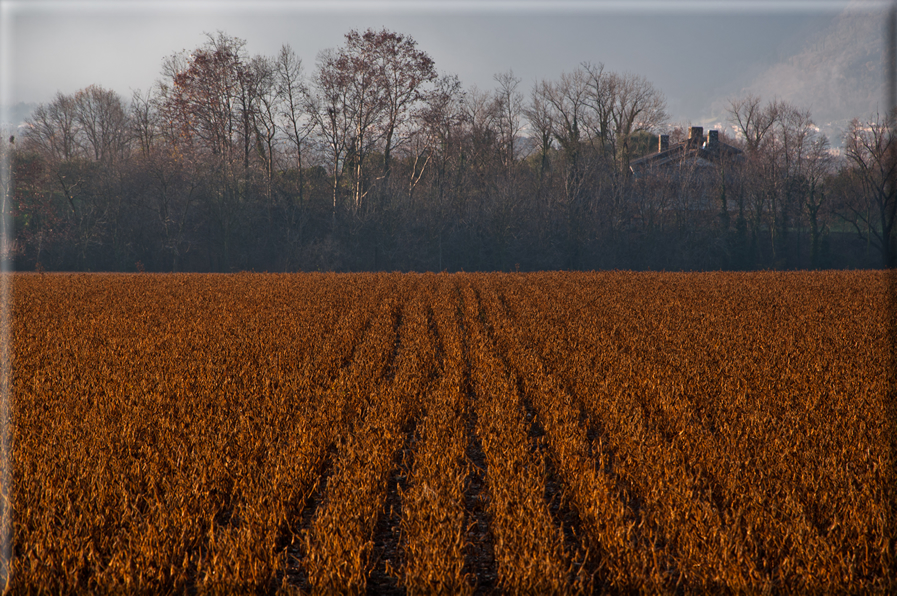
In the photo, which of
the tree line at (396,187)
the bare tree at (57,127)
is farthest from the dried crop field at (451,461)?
the bare tree at (57,127)

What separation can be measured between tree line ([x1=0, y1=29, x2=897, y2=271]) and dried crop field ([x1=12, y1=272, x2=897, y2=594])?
2563cm

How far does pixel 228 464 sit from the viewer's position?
4.68m

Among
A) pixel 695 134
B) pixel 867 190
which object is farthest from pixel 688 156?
pixel 867 190

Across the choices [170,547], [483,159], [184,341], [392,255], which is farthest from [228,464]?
[483,159]

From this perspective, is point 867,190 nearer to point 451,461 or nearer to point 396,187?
point 396,187

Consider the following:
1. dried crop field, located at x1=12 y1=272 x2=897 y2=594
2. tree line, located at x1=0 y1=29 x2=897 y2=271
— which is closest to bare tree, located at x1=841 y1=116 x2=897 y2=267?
tree line, located at x1=0 y1=29 x2=897 y2=271

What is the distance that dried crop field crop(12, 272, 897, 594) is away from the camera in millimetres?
3320

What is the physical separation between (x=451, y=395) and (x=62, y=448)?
3897 millimetres

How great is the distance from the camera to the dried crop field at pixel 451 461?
3.32 m

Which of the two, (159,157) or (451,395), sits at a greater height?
(159,157)

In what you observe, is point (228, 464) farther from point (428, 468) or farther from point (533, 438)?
point (533, 438)

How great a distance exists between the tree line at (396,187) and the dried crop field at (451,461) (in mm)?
25632

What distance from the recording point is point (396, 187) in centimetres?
3725

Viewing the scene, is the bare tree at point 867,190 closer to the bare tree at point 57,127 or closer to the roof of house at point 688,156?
the roof of house at point 688,156
